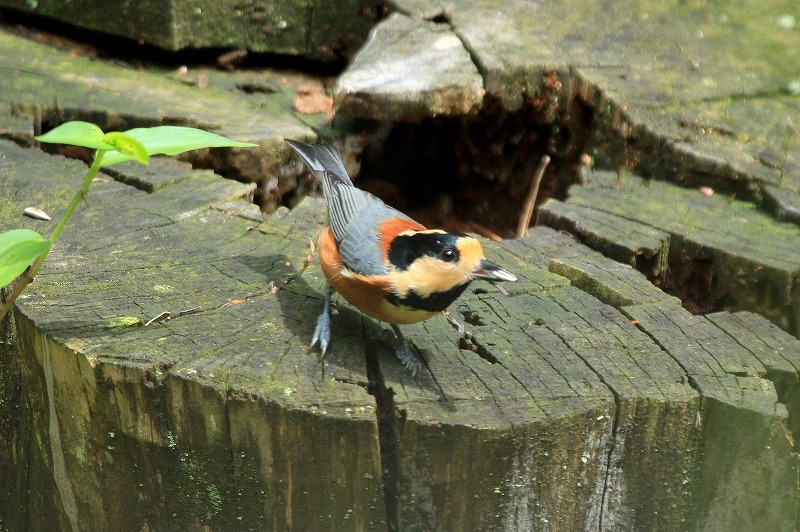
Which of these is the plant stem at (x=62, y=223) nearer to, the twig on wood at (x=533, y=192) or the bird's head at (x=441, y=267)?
the bird's head at (x=441, y=267)

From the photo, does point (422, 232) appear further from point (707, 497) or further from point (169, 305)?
point (707, 497)

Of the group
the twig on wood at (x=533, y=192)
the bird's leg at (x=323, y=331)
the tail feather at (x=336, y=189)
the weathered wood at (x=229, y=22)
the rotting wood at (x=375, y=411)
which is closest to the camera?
the rotting wood at (x=375, y=411)

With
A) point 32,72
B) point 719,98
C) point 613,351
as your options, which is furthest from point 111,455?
point 719,98

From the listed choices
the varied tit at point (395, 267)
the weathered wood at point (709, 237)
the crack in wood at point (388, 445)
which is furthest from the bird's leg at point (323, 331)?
the weathered wood at point (709, 237)

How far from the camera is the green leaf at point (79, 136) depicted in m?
1.91

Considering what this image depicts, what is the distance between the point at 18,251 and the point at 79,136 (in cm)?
37

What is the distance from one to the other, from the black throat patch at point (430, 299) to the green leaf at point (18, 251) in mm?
904

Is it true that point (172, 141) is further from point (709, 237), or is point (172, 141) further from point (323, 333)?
point (709, 237)

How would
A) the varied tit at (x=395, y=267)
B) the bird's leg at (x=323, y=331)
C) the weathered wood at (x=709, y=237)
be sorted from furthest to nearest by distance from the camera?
1. the weathered wood at (x=709, y=237)
2. the bird's leg at (x=323, y=331)
3. the varied tit at (x=395, y=267)

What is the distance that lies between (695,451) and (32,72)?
11.1 ft

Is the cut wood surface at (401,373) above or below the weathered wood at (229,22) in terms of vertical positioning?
below

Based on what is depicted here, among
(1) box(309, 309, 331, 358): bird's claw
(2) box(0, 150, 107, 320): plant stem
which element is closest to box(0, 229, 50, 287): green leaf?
(2) box(0, 150, 107, 320): plant stem

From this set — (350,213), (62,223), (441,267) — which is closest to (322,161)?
(350,213)

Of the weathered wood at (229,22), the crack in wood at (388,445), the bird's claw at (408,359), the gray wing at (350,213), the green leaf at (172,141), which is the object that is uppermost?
the weathered wood at (229,22)
